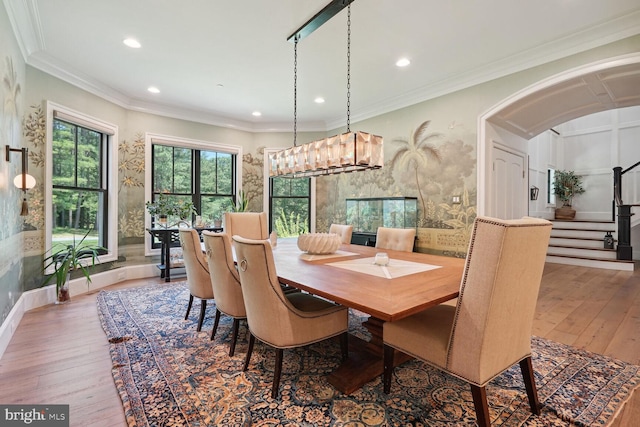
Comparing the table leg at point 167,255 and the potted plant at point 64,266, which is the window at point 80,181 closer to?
the potted plant at point 64,266

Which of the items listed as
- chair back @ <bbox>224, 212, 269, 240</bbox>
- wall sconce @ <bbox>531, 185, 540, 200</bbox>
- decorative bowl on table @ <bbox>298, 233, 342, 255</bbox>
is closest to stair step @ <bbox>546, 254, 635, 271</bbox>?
wall sconce @ <bbox>531, 185, 540, 200</bbox>

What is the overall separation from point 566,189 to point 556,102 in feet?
18.2

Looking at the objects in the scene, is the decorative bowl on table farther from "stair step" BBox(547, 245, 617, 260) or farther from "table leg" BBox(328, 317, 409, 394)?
"stair step" BBox(547, 245, 617, 260)

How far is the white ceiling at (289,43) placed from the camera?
8.50 feet

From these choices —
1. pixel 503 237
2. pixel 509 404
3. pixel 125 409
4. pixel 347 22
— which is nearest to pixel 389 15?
pixel 347 22

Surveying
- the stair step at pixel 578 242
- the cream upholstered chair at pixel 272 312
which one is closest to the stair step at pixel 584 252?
the stair step at pixel 578 242

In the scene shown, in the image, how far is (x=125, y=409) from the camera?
1635mm

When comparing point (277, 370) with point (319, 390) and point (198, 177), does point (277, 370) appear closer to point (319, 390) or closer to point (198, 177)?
point (319, 390)

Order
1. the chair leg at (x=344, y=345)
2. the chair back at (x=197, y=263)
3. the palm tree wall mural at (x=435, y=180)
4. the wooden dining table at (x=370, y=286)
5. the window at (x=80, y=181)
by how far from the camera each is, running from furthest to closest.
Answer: the palm tree wall mural at (x=435, y=180) → the window at (x=80, y=181) → the chair back at (x=197, y=263) → the chair leg at (x=344, y=345) → the wooden dining table at (x=370, y=286)

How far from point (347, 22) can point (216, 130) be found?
3.55 metres

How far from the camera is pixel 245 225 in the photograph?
3.89 m

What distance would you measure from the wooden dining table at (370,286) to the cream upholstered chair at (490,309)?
0.18 meters

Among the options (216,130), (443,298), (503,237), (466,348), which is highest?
(216,130)

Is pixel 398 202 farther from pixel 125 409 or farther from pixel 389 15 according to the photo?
pixel 125 409
